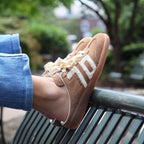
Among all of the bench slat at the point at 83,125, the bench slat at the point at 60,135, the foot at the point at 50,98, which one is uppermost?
the foot at the point at 50,98

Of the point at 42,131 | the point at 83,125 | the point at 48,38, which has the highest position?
the point at 83,125

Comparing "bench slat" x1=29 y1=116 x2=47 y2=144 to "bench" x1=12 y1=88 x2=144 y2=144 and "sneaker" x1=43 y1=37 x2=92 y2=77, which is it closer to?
"bench" x1=12 y1=88 x2=144 y2=144

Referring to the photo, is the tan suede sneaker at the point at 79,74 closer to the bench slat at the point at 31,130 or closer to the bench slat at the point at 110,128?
the bench slat at the point at 110,128

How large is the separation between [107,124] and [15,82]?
1.19ft

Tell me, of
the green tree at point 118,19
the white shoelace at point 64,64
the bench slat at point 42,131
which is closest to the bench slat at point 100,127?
the white shoelace at point 64,64

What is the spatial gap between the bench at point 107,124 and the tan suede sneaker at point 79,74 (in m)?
0.04

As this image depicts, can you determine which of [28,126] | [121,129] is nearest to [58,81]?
[121,129]

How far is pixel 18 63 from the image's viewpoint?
0.83 metres

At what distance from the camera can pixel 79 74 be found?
960 millimetres

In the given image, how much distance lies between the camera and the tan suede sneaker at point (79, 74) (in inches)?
37.0

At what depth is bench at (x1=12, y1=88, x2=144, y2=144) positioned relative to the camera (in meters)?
0.75

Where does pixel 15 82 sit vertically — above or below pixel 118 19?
above

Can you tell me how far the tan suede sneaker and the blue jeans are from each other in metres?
0.15

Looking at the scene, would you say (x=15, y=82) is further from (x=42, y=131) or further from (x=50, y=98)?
(x=42, y=131)
